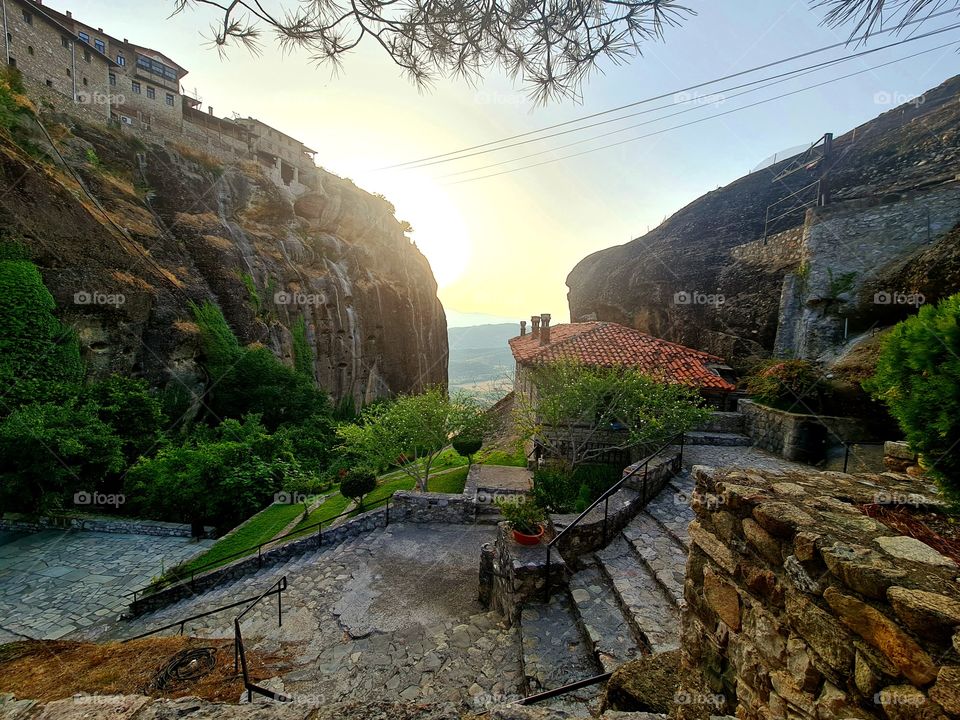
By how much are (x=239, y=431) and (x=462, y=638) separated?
43.0ft

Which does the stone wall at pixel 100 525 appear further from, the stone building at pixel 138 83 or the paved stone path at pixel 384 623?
the stone building at pixel 138 83

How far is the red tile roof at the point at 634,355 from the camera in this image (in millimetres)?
12583

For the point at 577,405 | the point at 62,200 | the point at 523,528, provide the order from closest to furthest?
the point at 523,528, the point at 577,405, the point at 62,200

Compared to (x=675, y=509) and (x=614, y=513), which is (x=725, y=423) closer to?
(x=675, y=509)

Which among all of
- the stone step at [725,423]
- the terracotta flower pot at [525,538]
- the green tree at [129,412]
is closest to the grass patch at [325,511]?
the terracotta flower pot at [525,538]

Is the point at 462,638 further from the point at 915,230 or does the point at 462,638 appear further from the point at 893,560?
the point at 915,230

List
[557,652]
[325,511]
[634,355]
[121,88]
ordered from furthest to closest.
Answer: [121,88] → [634,355] → [325,511] → [557,652]

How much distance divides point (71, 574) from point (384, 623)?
28.7ft

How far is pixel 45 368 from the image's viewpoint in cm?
1227

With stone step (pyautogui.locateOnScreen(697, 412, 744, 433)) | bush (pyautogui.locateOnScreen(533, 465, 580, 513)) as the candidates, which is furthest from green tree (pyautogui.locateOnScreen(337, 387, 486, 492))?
stone step (pyautogui.locateOnScreen(697, 412, 744, 433))

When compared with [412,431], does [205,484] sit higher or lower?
lower

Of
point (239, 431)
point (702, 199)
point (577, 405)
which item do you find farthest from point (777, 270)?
point (239, 431)

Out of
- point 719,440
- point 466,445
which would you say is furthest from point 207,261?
point 719,440

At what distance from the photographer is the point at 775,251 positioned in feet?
49.0
